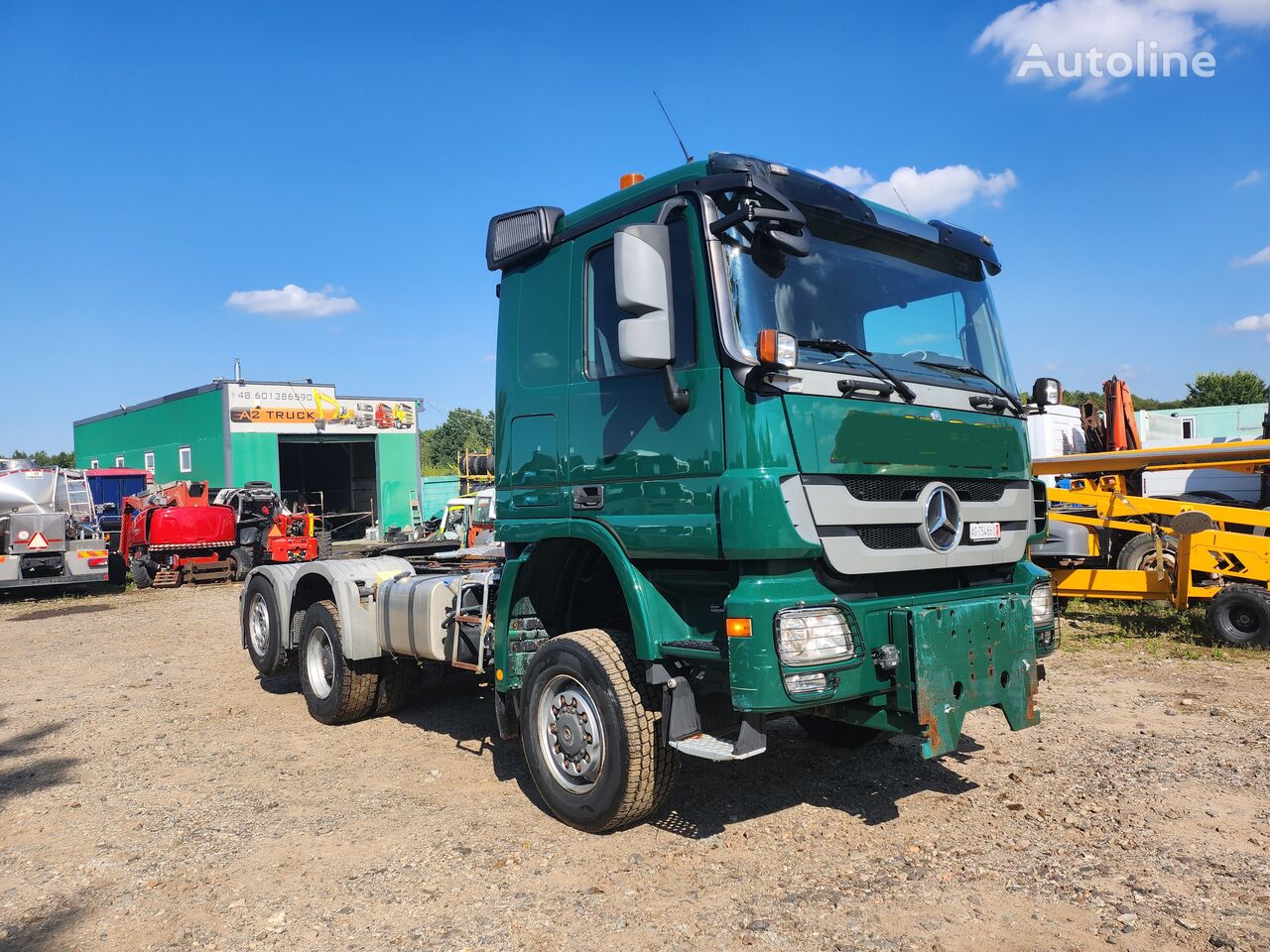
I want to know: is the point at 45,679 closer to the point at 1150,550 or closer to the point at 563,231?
the point at 563,231

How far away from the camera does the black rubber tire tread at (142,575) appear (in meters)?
18.1

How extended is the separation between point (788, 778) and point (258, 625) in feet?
15.5

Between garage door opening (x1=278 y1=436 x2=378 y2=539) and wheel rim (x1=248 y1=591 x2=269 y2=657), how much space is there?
2620cm

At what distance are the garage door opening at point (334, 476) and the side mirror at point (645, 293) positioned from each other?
30789 millimetres

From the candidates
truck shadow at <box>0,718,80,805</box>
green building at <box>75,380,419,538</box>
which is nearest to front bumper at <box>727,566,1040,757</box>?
truck shadow at <box>0,718,80,805</box>

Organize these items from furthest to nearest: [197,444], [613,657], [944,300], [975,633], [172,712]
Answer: [197,444], [172,712], [944,300], [613,657], [975,633]

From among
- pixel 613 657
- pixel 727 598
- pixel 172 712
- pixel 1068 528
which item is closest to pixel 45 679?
pixel 172 712

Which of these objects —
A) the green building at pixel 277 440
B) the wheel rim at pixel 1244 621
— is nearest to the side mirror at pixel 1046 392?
the wheel rim at pixel 1244 621

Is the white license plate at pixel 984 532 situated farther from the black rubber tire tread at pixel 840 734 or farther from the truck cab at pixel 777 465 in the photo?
the black rubber tire tread at pixel 840 734

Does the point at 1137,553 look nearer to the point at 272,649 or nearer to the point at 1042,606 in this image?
the point at 1042,606

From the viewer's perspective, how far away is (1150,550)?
35.3 feet

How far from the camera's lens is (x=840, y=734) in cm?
570

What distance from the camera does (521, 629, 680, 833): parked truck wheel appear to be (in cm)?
408

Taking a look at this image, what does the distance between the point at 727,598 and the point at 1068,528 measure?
7.21 meters
